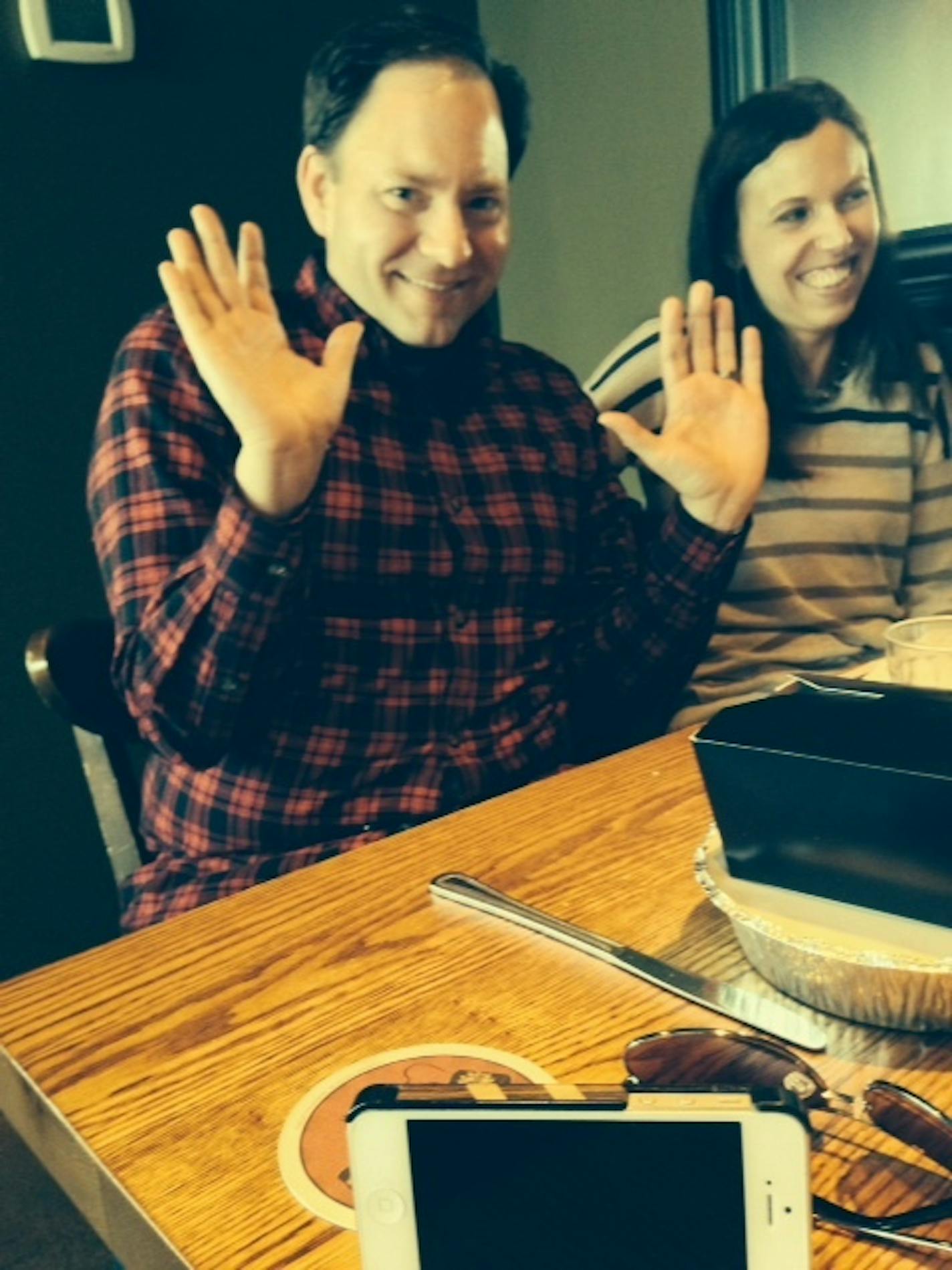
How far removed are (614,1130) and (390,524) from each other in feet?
3.18

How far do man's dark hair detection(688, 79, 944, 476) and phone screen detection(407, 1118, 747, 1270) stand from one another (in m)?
1.34

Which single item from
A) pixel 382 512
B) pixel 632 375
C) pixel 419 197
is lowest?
pixel 382 512

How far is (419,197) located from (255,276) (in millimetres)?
273

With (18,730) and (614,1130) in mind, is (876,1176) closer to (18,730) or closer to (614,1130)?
(614,1130)

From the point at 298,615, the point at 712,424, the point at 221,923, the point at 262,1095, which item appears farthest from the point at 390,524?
the point at 262,1095

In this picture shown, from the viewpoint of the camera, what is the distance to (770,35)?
2.01 metres

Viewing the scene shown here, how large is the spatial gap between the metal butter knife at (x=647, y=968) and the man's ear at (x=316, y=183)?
3.02ft

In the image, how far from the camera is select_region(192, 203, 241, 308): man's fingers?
116cm

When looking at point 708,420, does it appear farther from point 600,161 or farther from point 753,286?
point 600,161

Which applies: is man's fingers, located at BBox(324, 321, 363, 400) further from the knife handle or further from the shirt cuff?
the knife handle

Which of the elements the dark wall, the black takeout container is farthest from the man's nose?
the dark wall

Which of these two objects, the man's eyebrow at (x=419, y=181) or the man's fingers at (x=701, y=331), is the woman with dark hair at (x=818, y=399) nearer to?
the man's fingers at (x=701, y=331)

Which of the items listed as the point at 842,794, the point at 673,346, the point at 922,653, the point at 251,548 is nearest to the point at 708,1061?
the point at 842,794

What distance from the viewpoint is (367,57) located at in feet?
4.47
